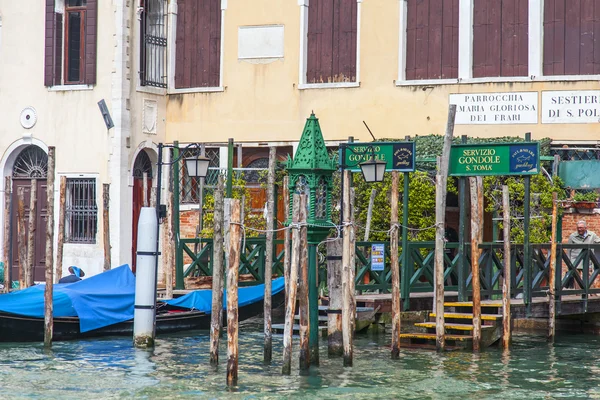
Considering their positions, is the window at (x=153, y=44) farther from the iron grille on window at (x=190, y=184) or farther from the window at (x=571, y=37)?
the window at (x=571, y=37)

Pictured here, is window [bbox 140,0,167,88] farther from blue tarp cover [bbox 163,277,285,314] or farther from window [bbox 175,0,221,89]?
blue tarp cover [bbox 163,277,285,314]

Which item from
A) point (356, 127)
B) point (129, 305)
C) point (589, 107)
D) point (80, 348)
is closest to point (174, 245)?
point (129, 305)

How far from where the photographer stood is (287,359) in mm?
11695

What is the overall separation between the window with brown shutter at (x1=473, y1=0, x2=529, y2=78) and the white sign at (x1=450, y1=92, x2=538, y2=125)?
13.1 inches

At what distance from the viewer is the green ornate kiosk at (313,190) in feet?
40.3

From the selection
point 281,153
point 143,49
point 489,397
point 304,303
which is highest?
point 143,49

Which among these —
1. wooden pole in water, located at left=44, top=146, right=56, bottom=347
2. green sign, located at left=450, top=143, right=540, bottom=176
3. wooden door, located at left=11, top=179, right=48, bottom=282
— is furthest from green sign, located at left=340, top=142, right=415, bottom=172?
wooden door, located at left=11, top=179, right=48, bottom=282

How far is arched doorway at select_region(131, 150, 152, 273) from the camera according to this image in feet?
65.7

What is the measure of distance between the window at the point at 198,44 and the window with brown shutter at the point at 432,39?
3341 mm

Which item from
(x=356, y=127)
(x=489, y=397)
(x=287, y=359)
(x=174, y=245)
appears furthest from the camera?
(x=356, y=127)

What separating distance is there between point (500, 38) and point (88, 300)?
24.0 ft

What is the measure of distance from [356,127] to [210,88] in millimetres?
2662

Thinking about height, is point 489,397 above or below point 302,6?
below

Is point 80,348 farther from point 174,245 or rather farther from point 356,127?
point 356,127
